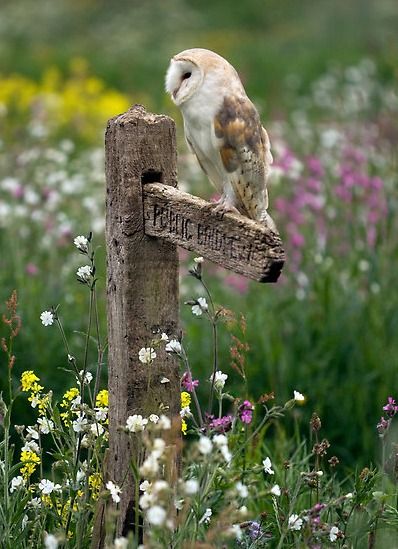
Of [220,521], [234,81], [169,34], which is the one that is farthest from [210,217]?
[169,34]

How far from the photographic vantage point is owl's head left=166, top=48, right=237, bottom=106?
2664mm

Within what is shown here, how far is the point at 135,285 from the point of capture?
289 centimetres

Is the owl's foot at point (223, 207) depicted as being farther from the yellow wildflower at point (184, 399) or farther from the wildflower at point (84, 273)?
the yellow wildflower at point (184, 399)

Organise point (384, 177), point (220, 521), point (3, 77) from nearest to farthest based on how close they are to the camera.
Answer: point (220, 521), point (384, 177), point (3, 77)

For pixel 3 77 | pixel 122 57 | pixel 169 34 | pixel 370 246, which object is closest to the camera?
pixel 370 246

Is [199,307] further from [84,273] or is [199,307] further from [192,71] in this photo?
[192,71]

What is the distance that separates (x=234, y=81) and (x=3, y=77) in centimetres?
969

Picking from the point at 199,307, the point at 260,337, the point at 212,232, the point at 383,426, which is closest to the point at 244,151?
the point at 212,232

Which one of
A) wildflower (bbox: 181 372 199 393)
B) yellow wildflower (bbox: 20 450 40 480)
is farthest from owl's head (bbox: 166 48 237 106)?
yellow wildflower (bbox: 20 450 40 480)

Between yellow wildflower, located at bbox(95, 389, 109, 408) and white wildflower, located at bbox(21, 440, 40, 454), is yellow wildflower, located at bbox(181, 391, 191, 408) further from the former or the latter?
white wildflower, located at bbox(21, 440, 40, 454)

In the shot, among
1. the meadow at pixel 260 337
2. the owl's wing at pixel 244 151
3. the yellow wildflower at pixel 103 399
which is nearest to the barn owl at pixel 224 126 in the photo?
the owl's wing at pixel 244 151

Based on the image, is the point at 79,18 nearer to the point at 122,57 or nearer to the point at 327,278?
the point at 122,57

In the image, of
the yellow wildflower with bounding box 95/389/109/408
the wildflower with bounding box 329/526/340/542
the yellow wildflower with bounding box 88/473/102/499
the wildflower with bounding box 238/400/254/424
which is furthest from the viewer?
the yellow wildflower with bounding box 95/389/109/408

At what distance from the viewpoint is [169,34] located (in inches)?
746
